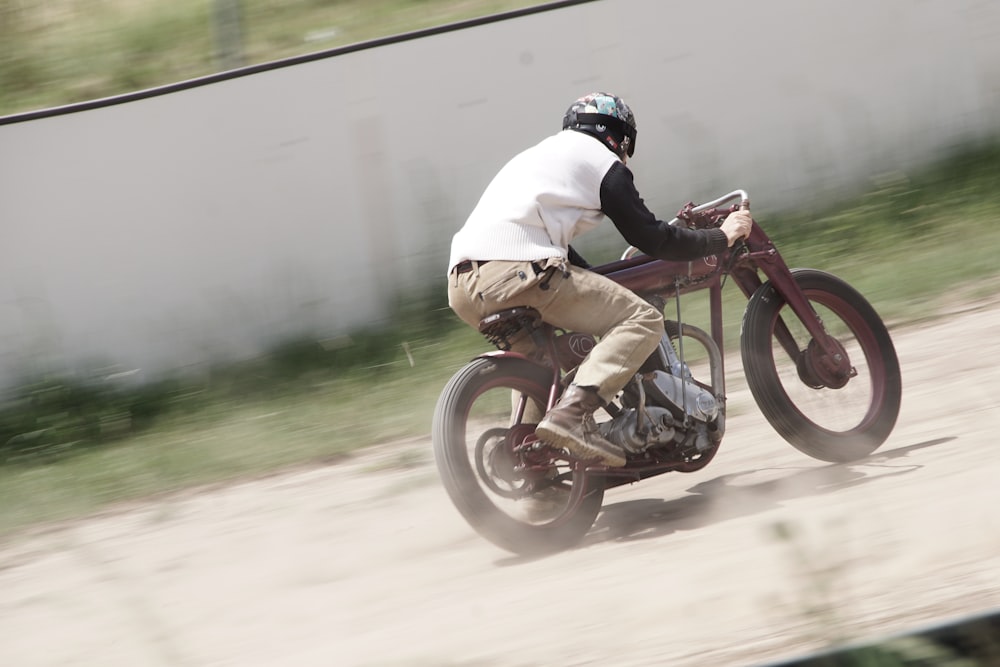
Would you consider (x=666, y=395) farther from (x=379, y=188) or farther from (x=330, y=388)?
(x=379, y=188)

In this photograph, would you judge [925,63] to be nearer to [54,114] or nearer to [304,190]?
[304,190]

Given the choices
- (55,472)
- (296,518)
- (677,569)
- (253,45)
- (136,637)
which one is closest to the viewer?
(677,569)

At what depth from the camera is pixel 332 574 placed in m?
5.41

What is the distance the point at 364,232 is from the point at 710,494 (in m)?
4.55

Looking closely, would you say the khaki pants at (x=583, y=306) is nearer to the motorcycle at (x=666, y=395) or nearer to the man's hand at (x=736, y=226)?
the motorcycle at (x=666, y=395)

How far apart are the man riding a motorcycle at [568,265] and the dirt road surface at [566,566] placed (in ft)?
2.10

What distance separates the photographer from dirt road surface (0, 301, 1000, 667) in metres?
4.05

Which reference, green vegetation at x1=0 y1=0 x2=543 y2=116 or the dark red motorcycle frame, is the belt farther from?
green vegetation at x1=0 y1=0 x2=543 y2=116

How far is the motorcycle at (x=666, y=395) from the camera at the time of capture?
5.11m

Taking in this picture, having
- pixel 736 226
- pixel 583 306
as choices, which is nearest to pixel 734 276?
pixel 736 226

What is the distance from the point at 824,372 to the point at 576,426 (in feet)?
4.32

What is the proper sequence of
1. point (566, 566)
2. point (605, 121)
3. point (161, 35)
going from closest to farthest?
point (566, 566) → point (605, 121) → point (161, 35)

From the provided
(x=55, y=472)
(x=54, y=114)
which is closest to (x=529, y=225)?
(x=55, y=472)

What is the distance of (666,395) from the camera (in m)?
5.36
